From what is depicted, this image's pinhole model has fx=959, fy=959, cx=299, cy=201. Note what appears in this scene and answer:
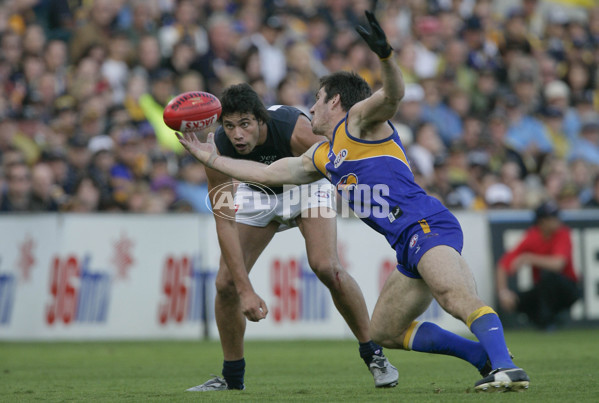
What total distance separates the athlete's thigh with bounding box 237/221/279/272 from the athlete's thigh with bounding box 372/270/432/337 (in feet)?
4.48

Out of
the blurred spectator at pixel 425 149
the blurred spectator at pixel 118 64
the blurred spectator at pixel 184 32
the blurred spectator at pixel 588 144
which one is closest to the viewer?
the blurred spectator at pixel 118 64

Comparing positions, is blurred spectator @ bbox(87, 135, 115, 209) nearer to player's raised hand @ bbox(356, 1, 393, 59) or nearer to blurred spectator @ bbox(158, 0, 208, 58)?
blurred spectator @ bbox(158, 0, 208, 58)

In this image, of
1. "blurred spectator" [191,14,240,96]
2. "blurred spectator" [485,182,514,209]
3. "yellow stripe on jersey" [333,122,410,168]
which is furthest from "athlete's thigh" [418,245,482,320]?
"blurred spectator" [191,14,240,96]

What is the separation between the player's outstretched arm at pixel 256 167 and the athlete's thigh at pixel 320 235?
1.94 ft

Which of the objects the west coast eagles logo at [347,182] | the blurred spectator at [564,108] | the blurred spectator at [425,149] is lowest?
the west coast eagles logo at [347,182]

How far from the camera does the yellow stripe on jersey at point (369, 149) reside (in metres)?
6.24

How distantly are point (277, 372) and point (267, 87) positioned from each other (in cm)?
715

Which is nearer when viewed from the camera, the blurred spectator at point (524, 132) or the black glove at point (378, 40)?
the black glove at point (378, 40)

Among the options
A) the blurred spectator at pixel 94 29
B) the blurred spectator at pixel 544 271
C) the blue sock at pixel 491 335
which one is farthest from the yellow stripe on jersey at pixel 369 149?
the blurred spectator at pixel 94 29

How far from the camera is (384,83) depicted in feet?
18.9

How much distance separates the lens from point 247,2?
16.3 m

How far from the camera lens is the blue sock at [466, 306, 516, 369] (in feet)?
18.5

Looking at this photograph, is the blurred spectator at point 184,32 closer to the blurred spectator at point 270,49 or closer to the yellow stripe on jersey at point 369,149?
the blurred spectator at point 270,49

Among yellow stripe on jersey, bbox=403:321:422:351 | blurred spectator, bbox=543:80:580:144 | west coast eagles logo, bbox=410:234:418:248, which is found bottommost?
yellow stripe on jersey, bbox=403:321:422:351
